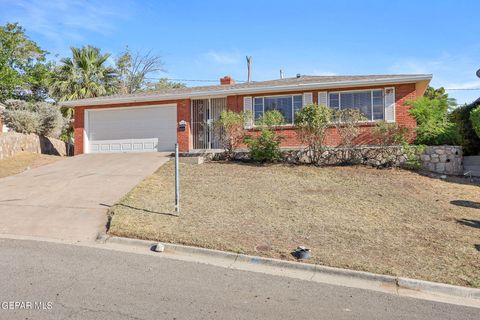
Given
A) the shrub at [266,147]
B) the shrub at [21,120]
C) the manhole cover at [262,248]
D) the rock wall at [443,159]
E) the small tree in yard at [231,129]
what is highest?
→ the shrub at [21,120]

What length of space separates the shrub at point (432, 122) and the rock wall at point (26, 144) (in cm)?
1654

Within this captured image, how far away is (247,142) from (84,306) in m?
10.7

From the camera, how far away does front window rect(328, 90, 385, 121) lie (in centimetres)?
1511

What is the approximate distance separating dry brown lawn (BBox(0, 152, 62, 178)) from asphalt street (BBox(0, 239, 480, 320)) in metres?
10.1

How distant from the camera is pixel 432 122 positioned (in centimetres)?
1365

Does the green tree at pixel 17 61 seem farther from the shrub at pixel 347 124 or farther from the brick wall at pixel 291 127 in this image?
the shrub at pixel 347 124

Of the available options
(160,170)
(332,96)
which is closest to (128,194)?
(160,170)

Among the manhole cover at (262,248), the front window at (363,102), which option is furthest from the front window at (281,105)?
the manhole cover at (262,248)

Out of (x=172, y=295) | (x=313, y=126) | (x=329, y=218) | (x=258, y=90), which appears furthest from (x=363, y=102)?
(x=172, y=295)

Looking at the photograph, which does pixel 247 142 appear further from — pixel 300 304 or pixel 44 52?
pixel 44 52

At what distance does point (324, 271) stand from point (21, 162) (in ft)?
48.8

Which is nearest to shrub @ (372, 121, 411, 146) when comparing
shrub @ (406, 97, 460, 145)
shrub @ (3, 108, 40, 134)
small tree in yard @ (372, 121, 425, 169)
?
small tree in yard @ (372, 121, 425, 169)

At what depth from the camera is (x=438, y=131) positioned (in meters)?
13.4

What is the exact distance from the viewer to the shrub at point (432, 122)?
43.9 ft
